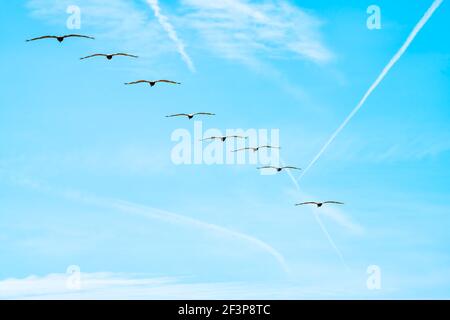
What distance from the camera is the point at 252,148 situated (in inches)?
4936
